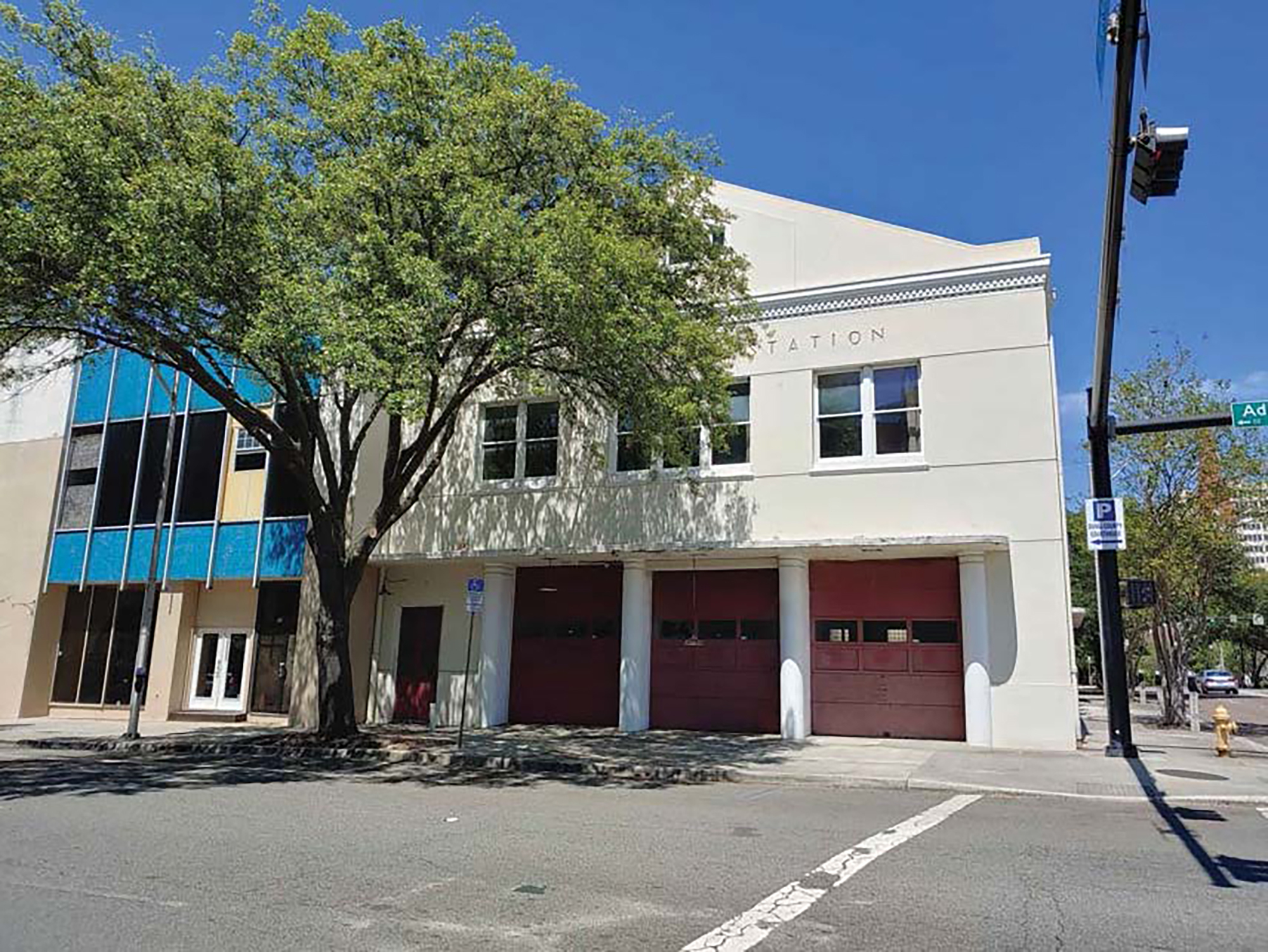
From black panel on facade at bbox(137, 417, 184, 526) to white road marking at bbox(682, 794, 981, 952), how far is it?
20.6m

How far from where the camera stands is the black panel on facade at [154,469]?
24.0 m

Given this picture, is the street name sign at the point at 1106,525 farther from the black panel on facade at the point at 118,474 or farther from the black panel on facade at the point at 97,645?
the black panel on facade at the point at 97,645

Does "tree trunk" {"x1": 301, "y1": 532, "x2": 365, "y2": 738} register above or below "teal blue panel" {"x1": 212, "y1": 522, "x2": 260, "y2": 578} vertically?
below

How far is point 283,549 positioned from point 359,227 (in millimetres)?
10699

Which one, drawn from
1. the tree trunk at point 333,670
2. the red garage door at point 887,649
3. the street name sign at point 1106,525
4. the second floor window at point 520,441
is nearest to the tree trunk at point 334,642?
the tree trunk at point 333,670

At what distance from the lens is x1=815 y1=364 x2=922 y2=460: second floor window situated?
17844 mm

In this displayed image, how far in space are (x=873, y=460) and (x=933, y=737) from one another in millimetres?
5209

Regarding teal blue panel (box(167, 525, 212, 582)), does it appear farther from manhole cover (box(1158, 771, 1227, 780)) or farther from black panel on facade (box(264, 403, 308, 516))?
manhole cover (box(1158, 771, 1227, 780))

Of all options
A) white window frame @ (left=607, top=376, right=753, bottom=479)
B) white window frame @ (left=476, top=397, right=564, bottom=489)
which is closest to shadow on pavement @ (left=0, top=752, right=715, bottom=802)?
white window frame @ (left=607, top=376, right=753, bottom=479)

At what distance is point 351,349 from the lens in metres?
12.0

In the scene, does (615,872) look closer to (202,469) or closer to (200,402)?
(202,469)

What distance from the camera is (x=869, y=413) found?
18109mm

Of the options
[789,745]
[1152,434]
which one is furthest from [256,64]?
[1152,434]

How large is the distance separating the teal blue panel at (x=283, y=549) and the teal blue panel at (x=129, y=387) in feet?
18.7
